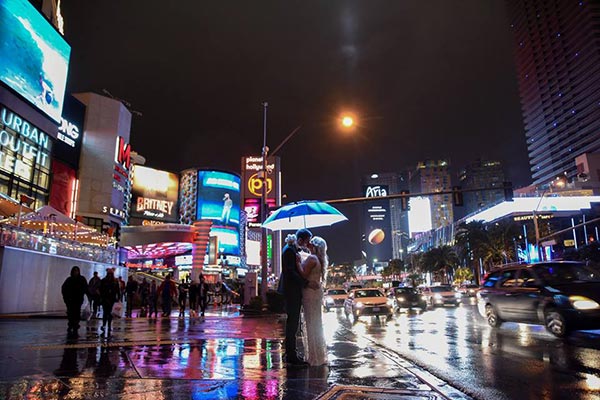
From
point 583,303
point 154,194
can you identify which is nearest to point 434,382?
point 583,303

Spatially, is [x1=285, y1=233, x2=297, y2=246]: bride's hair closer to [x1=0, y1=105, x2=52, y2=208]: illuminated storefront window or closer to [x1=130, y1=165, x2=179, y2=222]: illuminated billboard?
[x1=0, y1=105, x2=52, y2=208]: illuminated storefront window

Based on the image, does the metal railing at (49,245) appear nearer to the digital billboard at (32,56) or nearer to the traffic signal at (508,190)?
the digital billboard at (32,56)

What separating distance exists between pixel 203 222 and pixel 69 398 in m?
40.5

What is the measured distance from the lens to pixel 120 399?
173 inches

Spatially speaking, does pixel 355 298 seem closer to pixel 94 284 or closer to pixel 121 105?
pixel 94 284

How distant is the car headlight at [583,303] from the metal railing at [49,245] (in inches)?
776


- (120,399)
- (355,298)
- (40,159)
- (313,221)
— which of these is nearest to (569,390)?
(120,399)

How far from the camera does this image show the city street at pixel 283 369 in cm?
485

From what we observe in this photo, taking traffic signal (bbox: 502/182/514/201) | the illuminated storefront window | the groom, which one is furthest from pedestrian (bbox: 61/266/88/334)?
the illuminated storefront window

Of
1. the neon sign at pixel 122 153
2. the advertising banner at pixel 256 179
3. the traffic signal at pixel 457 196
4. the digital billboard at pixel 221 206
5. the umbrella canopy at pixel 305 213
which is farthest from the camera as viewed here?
the advertising banner at pixel 256 179

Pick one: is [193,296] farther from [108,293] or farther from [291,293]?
[291,293]

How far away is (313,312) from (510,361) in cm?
323

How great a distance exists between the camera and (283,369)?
20.5 feet

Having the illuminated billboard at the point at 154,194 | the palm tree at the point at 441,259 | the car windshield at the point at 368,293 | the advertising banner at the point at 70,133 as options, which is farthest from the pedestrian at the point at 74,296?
the palm tree at the point at 441,259
